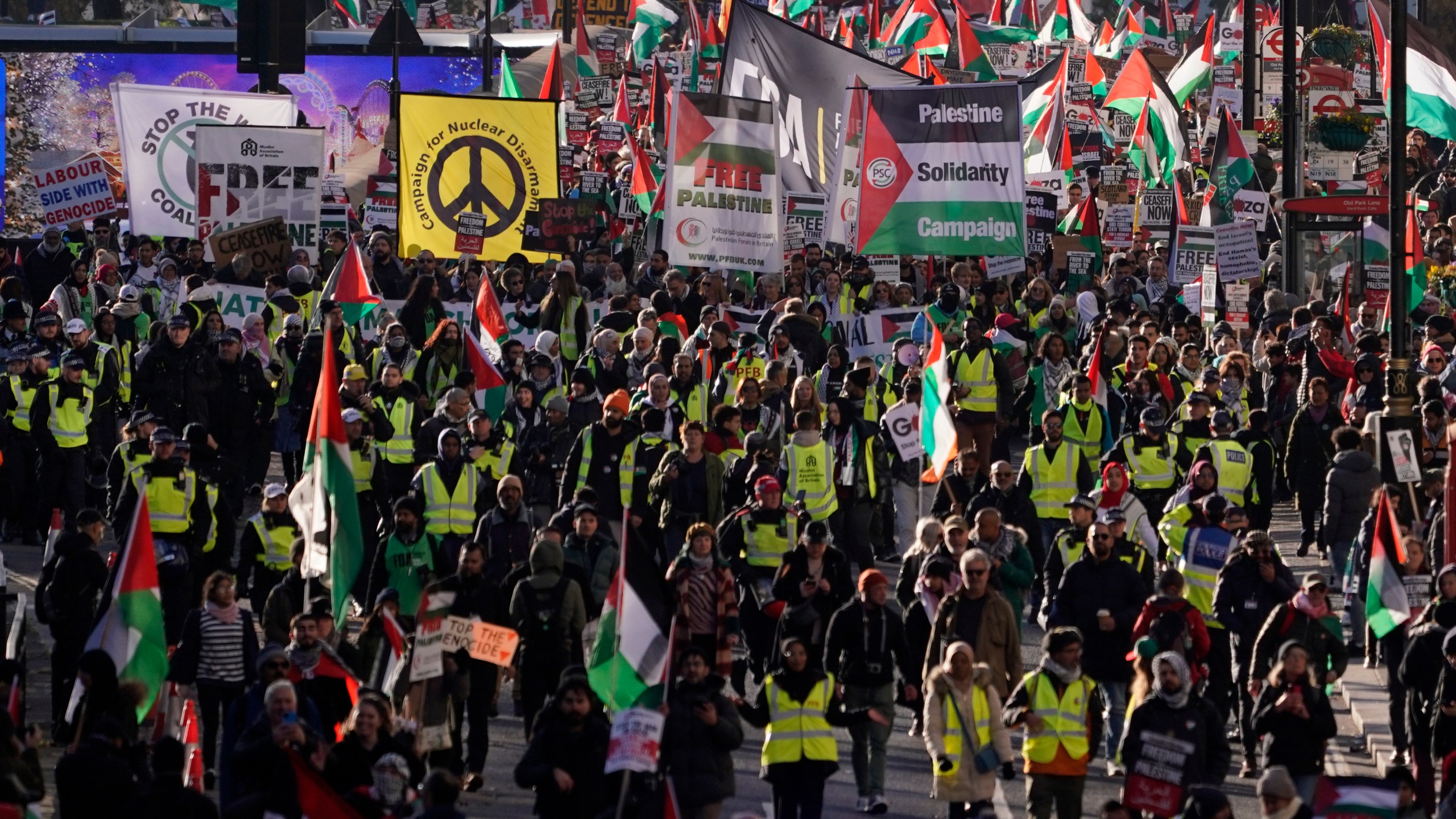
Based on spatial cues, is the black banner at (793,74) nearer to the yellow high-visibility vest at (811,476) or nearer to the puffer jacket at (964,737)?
the yellow high-visibility vest at (811,476)

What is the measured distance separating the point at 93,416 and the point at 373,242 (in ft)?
17.7

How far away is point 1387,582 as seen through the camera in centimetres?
1385

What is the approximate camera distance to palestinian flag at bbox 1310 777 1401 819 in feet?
34.0

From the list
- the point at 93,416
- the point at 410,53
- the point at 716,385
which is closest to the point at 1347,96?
the point at 410,53

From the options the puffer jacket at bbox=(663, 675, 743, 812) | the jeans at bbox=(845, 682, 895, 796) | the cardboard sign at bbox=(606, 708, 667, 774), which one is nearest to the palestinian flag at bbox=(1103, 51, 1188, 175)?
the jeans at bbox=(845, 682, 895, 796)

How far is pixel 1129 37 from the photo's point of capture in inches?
1865

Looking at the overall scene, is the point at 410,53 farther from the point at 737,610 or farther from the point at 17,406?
the point at 737,610

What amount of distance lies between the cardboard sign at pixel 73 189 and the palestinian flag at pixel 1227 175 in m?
11.5

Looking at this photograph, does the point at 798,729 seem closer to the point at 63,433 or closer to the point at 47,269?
the point at 63,433

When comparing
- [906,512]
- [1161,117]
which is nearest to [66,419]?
[906,512]

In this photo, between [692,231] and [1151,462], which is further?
[692,231]

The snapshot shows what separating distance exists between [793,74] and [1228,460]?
10.6 m

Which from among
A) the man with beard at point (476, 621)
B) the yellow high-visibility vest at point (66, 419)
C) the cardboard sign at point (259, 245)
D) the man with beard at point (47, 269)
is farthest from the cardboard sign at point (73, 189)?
the man with beard at point (476, 621)

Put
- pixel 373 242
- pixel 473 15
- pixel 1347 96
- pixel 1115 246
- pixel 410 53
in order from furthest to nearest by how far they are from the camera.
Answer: pixel 473 15 < pixel 410 53 < pixel 1347 96 < pixel 1115 246 < pixel 373 242
